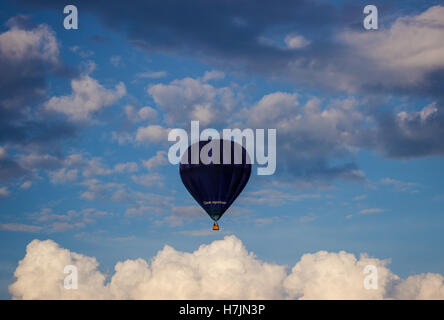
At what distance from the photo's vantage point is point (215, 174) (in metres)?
79.6

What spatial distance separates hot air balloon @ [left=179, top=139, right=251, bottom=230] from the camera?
3127 inches

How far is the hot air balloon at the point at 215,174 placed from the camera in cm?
7944

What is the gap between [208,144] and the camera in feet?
268
